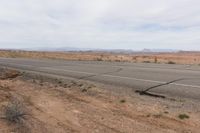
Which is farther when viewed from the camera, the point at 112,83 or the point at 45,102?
the point at 112,83

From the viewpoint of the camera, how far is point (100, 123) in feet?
20.9

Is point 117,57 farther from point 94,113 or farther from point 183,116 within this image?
point 183,116

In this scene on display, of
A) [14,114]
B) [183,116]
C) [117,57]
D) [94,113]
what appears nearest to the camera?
[14,114]

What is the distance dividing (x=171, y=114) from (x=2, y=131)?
13.0ft

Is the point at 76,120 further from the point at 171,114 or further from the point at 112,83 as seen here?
the point at 112,83

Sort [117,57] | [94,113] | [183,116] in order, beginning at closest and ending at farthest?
[183,116]
[94,113]
[117,57]

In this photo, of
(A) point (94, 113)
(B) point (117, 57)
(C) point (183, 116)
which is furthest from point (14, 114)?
(B) point (117, 57)

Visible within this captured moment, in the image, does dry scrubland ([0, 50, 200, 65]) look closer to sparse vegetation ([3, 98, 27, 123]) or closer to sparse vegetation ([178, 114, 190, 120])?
sparse vegetation ([178, 114, 190, 120])

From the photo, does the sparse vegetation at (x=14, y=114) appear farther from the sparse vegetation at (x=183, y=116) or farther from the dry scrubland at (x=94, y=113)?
the sparse vegetation at (x=183, y=116)

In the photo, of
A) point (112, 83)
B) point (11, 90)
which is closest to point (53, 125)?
point (11, 90)

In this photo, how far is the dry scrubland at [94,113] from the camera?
6.05 meters

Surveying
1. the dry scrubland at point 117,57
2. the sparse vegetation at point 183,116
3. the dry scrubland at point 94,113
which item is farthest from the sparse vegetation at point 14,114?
the dry scrubland at point 117,57

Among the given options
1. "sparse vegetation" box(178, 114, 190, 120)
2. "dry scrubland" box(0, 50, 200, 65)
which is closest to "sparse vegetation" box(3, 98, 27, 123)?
"sparse vegetation" box(178, 114, 190, 120)

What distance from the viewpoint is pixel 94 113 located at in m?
7.25
